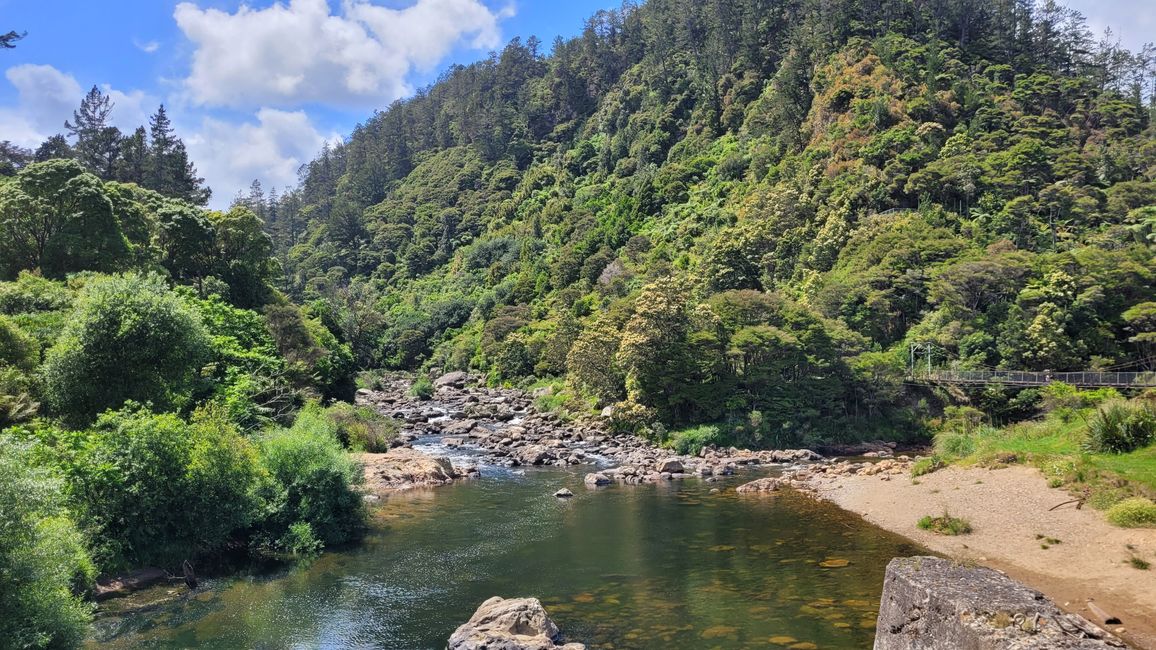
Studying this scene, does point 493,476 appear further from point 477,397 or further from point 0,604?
point 477,397

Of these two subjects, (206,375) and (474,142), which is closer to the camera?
(206,375)

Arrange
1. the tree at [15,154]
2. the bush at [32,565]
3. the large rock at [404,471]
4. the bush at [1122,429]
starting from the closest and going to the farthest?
the bush at [32,565]
the bush at [1122,429]
the large rock at [404,471]
the tree at [15,154]

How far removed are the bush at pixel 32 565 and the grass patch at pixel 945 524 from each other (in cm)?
2783

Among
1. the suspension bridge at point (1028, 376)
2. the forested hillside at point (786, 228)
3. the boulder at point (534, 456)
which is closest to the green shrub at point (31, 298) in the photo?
the boulder at point (534, 456)

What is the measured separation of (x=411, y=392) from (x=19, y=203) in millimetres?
44719

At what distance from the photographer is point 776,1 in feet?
426

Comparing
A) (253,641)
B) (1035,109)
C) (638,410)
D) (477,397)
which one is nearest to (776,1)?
(1035,109)

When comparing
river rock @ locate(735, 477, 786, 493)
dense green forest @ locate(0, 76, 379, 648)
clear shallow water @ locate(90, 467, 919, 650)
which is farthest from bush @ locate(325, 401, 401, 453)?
river rock @ locate(735, 477, 786, 493)

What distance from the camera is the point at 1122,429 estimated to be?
29.0 m

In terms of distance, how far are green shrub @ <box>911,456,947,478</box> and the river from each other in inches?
238

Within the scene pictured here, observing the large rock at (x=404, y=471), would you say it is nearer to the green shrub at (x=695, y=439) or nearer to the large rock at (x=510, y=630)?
the green shrub at (x=695, y=439)

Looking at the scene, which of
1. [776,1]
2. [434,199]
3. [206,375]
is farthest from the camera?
[434,199]

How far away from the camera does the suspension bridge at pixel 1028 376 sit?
46.0 metres

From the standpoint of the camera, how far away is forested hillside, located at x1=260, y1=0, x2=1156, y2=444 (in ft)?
179
